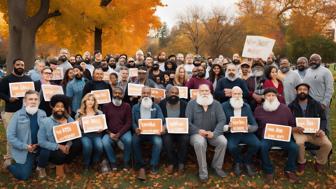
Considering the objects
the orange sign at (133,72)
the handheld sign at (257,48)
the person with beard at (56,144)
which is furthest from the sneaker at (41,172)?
the handheld sign at (257,48)

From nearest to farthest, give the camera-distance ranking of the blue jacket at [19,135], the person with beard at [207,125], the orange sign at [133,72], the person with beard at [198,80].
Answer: the blue jacket at [19,135] < the person with beard at [207,125] < the person with beard at [198,80] < the orange sign at [133,72]

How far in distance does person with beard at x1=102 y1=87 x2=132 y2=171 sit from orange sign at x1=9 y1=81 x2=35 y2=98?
5.85 ft

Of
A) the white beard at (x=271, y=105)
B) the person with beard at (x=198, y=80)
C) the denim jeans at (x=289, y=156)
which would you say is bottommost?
the denim jeans at (x=289, y=156)

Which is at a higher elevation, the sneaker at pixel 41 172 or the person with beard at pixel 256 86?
the person with beard at pixel 256 86

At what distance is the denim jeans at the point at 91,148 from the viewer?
7785 millimetres

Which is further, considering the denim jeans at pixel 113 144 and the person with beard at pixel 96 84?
the person with beard at pixel 96 84

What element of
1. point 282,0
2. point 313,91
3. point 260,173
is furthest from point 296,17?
point 260,173

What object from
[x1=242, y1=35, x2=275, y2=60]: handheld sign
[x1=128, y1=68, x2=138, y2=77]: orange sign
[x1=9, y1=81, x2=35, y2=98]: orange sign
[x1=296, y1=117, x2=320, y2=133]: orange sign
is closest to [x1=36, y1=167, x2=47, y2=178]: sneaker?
[x1=9, y1=81, x2=35, y2=98]: orange sign

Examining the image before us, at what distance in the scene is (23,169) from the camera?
734 centimetres

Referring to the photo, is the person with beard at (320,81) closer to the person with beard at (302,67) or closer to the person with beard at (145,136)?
the person with beard at (302,67)

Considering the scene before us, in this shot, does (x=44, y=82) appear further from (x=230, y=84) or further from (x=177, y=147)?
(x=230, y=84)

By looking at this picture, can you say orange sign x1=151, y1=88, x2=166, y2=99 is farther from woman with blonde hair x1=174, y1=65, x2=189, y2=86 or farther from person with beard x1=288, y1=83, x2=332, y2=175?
person with beard x1=288, y1=83, x2=332, y2=175

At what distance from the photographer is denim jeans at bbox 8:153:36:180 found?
734cm

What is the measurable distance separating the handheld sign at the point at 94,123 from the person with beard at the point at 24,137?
944 millimetres
